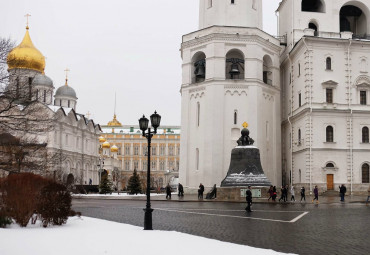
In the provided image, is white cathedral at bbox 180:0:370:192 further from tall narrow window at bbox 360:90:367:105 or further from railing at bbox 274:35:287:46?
railing at bbox 274:35:287:46

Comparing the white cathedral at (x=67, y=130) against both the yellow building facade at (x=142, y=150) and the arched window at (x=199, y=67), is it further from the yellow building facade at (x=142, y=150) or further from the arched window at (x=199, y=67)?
the yellow building facade at (x=142, y=150)

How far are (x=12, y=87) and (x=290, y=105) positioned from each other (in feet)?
108

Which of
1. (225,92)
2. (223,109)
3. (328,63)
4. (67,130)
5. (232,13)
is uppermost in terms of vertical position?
(232,13)

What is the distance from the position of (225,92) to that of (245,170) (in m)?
12.2

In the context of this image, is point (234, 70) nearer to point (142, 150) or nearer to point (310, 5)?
point (310, 5)

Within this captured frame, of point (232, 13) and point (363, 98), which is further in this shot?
point (232, 13)

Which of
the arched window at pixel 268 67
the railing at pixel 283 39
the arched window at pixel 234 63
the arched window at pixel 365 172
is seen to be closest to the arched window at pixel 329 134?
the arched window at pixel 365 172

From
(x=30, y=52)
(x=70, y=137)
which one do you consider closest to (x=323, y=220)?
(x=30, y=52)

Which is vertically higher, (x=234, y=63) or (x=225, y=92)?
(x=234, y=63)

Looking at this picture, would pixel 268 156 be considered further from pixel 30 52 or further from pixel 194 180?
pixel 30 52

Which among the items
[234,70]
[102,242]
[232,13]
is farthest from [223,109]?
[102,242]

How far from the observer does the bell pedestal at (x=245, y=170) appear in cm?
3544

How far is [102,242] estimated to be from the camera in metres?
11.2

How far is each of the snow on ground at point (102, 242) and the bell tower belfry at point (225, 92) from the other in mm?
31622
